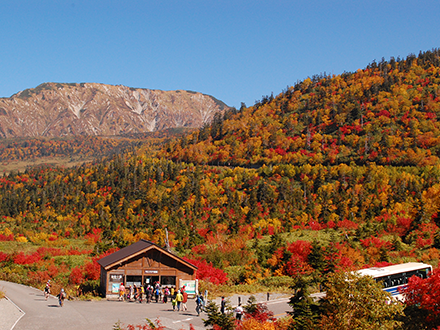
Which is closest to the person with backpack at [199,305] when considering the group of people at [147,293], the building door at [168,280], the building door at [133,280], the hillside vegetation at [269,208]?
the group of people at [147,293]

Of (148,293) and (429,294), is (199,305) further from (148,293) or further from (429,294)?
(429,294)

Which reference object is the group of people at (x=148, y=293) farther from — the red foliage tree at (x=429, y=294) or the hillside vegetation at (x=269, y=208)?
the red foliage tree at (x=429, y=294)

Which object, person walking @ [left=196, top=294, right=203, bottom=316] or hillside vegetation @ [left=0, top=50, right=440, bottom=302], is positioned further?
hillside vegetation @ [left=0, top=50, right=440, bottom=302]

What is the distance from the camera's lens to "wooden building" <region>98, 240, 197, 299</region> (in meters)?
38.3

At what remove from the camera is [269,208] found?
5310 inches

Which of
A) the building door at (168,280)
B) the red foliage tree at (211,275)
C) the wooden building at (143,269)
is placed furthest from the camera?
the red foliage tree at (211,275)

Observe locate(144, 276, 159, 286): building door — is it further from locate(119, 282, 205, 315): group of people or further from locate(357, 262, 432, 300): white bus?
locate(357, 262, 432, 300): white bus

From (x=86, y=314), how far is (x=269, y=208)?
107 metres

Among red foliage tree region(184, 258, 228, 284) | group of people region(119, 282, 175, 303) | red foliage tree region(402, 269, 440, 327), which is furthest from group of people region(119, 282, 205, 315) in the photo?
red foliage tree region(402, 269, 440, 327)

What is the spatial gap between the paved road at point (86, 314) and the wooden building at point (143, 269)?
258cm

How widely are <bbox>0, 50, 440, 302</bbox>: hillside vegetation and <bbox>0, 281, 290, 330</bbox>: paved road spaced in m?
12.3

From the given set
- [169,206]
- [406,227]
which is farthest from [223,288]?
[169,206]

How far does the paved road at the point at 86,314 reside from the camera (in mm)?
27828

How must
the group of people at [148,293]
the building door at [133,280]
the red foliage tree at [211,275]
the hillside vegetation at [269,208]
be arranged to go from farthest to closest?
1. the hillside vegetation at [269,208]
2. the red foliage tree at [211,275]
3. the building door at [133,280]
4. the group of people at [148,293]
